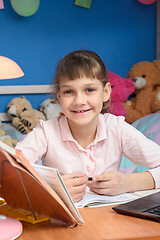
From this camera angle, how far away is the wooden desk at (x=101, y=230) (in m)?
0.60

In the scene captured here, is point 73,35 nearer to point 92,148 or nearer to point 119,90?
point 119,90

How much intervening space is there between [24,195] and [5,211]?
0.12 m

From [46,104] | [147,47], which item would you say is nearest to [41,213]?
[46,104]

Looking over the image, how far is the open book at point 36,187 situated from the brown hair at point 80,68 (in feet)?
1.53

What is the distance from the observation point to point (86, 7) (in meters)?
2.52

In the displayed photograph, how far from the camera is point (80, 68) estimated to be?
1066 mm

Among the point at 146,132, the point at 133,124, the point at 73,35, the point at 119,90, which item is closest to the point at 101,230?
the point at 146,132

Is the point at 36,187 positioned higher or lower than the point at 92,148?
higher

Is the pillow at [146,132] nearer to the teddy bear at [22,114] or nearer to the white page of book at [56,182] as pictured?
the teddy bear at [22,114]

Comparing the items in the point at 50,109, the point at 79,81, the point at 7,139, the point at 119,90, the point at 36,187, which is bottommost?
the point at 7,139

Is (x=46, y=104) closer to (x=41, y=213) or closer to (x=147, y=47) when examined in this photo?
(x=147, y=47)

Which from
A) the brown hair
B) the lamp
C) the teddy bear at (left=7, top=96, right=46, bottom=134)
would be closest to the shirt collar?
the brown hair

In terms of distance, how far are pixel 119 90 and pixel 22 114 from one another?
0.70 metres

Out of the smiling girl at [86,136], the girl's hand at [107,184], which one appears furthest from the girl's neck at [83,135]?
the girl's hand at [107,184]
